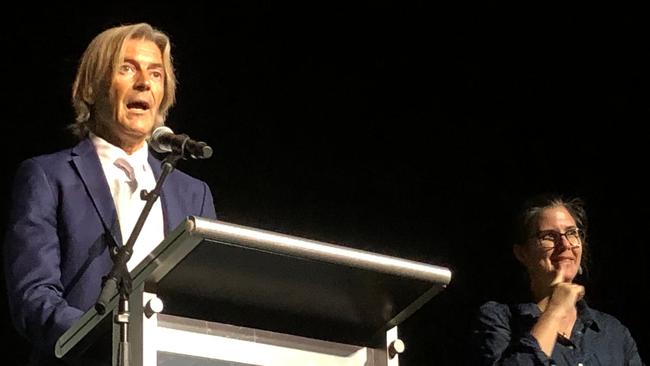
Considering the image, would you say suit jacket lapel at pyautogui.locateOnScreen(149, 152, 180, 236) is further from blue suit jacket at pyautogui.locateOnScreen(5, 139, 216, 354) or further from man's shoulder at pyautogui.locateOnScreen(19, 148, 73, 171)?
man's shoulder at pyautogui.locateOnScreen(19, 148, 73, 171)

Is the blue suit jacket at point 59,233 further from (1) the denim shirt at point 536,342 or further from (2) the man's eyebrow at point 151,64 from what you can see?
(1) the denim shirt at point 536,342

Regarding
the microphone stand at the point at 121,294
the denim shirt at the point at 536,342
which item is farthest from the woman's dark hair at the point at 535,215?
the microphone stand at the point at 121,294

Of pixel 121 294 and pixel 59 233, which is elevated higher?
pixel 59 233

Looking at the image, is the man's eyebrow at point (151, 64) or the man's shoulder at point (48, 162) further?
the man's eyebrow at point (151, 64)

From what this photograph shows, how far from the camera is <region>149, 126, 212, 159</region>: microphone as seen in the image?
7.96ft

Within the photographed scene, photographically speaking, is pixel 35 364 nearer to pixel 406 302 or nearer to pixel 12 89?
pixel 406 302

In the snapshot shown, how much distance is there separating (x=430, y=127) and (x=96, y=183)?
2.46m

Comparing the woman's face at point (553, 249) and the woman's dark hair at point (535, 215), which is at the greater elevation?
the woman's dark hair at point (535, 215)

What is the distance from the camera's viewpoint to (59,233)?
8.60 ft

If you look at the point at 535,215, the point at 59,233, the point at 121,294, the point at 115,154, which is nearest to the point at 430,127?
the point at 535,215

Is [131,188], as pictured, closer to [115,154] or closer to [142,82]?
[115,154]

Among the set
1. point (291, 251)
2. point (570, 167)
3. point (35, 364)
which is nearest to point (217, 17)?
point (570, 167)

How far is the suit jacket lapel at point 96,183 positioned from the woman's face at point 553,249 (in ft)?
4.84

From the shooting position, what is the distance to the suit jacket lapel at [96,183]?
8.63 ft
